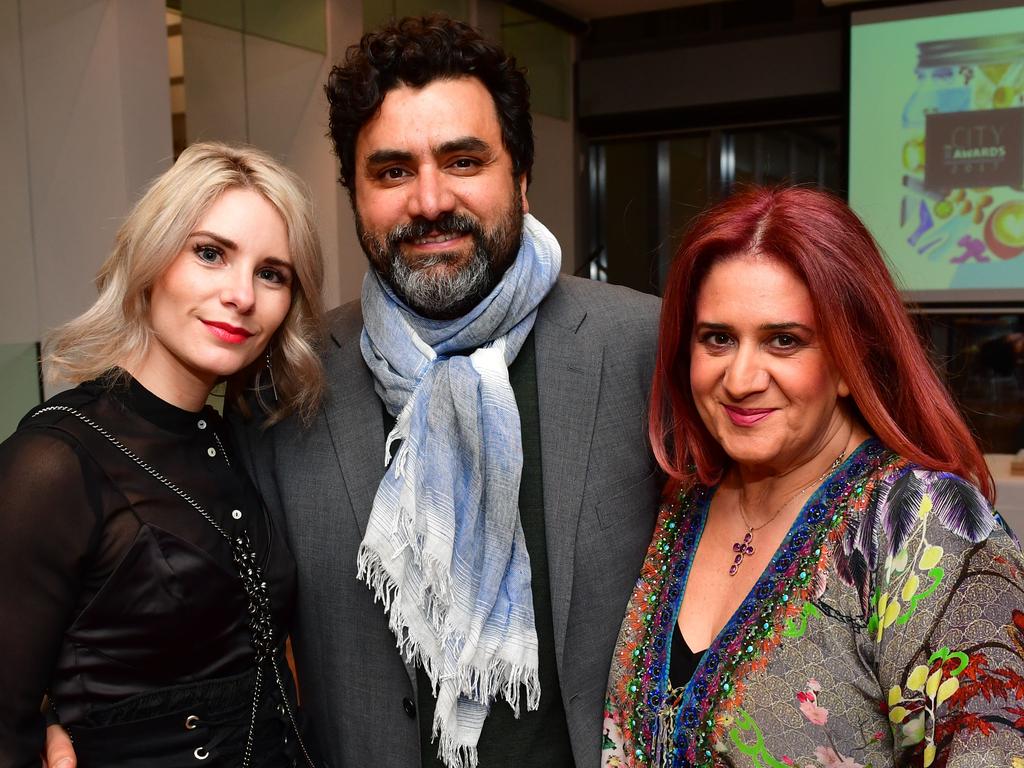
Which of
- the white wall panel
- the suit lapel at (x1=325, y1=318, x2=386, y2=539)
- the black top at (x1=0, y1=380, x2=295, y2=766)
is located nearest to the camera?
the black top at (x1=0, y1=380, x2=295, y2=766)

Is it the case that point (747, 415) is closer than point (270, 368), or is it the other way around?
point (747, 415)

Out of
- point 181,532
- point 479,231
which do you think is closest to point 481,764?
point 181,532

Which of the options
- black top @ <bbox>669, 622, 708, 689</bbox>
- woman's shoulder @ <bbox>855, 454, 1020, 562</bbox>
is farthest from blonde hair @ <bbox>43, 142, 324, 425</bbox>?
woman's shoulder @ <bbox>855, 454, 1020, 562</bbox>

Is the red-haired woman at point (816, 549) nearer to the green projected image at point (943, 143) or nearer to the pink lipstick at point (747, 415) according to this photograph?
the pink lipstick at point (747, 415)

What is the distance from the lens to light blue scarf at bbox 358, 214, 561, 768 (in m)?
1.60

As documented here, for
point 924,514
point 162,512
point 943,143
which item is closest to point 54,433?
point 162,512

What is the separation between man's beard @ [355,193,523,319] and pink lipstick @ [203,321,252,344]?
362mm

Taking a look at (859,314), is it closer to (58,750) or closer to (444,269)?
(444,269)

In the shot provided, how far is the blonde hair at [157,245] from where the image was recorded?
146 centimetres

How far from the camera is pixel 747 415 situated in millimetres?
1363

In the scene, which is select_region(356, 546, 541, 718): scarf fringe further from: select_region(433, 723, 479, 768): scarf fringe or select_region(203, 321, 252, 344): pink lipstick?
select_region(203, 321, 252, 344): pink lipstick

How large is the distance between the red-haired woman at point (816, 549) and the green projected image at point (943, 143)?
4821 millimetres

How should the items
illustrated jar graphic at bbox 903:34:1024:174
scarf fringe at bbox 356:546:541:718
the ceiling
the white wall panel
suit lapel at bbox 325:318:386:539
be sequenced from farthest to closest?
the ceiling
illustrated jar graphic at bbox 903:34:1024:174
the white wall panel
suit lapel at bbox 325:318:386:539
scarf fringe at bbox 356:546:541:718

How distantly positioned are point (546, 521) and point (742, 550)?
371 millimetres
